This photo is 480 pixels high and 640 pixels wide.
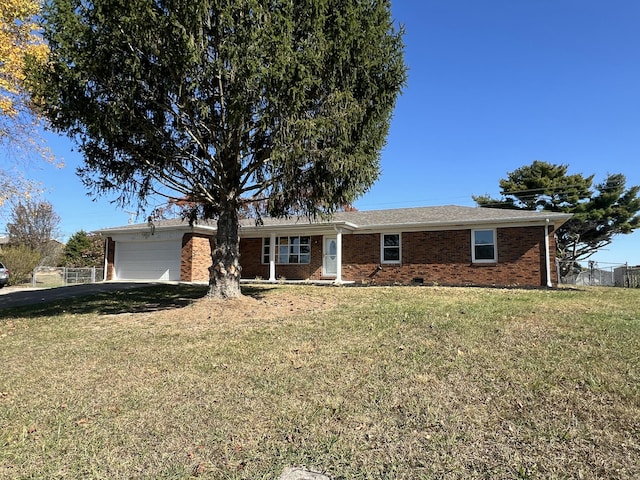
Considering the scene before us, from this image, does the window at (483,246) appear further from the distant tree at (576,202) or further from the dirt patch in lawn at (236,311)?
the distant tree at (576,202)

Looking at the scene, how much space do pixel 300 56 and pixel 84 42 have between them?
416cm

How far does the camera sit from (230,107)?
8.09 metres

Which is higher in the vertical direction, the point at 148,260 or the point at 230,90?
the point at 230,90

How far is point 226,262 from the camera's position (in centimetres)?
1022

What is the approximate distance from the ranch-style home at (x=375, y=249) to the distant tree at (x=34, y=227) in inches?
708

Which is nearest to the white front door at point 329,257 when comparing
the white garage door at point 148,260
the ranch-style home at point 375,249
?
the ranch-style home at point 375,249

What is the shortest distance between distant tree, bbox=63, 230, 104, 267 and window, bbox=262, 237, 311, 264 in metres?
18.1

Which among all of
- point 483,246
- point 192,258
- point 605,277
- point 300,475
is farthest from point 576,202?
point 300,475

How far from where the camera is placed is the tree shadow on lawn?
10562mm

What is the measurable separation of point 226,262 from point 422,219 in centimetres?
1042

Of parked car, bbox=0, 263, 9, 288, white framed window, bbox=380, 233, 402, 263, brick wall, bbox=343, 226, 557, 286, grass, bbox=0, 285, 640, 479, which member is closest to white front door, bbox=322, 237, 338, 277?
brick wall, bbox=343, 226, 557, 286

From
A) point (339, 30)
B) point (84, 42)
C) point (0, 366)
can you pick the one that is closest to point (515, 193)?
point (339, 30)

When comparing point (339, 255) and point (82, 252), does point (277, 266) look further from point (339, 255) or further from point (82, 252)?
point (82, 252)

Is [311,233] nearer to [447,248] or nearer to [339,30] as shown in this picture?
[447,248]
